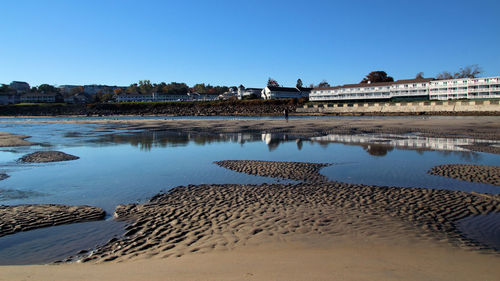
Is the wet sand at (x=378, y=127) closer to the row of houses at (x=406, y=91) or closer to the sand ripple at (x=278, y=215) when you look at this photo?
the sand ripple at (x=278, y=215)

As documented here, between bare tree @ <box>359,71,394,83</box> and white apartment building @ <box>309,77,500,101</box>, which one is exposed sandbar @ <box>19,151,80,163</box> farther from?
bare tree @ <box>359,71,394,83</box>

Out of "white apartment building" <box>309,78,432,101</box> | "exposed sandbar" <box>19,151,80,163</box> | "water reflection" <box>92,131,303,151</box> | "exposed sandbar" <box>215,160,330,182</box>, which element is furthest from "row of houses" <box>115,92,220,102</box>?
"exposed sandbar" <box>215,160,330,182</box>

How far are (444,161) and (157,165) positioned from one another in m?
14.2

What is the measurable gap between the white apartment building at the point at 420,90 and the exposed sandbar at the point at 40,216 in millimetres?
116652

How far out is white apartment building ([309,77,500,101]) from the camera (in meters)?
99.8

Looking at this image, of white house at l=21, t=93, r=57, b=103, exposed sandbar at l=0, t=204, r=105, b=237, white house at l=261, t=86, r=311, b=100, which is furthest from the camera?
white house at l=21, t=93, r=57, b=103

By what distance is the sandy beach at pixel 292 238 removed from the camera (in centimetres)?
475

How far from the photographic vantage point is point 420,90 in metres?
112

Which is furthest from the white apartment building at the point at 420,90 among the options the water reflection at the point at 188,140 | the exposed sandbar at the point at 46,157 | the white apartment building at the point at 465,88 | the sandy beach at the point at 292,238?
A: the exposed sandbar at the point at 46,157

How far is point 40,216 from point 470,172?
1505cm

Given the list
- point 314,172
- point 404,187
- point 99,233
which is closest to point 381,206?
point 404,187

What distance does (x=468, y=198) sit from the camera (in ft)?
31.0

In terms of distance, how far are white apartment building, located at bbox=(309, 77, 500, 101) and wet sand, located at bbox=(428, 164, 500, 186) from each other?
104 metres

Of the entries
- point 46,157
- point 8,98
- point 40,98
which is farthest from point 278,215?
point 8,98
